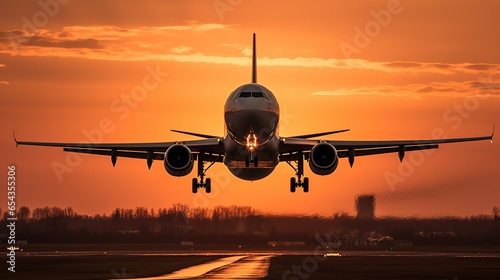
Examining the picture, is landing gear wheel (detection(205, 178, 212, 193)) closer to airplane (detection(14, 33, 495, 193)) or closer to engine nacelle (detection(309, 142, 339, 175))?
airplane (detection(14, 33, 495, 193))

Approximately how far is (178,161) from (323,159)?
32.7 ft

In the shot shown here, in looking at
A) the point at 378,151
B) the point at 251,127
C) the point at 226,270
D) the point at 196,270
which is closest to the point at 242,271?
the point at 226,270

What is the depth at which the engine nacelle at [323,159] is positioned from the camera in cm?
6322

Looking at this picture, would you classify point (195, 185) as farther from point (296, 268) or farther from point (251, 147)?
point (296, 268)

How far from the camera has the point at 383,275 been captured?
4988 centimetres

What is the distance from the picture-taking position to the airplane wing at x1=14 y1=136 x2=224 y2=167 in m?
66.4

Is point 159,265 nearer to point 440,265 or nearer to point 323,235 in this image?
point 440,265

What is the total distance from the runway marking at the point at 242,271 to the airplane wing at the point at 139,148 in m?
8.66

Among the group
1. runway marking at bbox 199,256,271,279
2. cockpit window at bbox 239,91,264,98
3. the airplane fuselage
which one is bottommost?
runway marking at bbox 199,256,271,279

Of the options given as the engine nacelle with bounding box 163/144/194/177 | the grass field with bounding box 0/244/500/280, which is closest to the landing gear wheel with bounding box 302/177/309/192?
the grass field with bounding box 0/244/500/280

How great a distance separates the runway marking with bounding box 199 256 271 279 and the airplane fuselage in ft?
21.6

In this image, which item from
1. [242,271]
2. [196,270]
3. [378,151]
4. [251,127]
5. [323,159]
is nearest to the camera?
[242,271]

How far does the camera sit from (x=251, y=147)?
61.0 meters

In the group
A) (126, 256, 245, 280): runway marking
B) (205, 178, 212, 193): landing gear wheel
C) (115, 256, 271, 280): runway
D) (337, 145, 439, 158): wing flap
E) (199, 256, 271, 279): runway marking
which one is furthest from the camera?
(337, 145, 439, 158): wing flap
